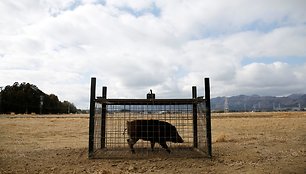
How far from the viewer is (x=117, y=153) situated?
35.2 ft

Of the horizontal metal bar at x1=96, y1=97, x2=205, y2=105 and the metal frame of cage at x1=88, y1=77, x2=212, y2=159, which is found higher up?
the horizontal metal bar at x1=96, y1=97, x2=205, y2=105

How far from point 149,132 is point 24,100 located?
6606 centimetres

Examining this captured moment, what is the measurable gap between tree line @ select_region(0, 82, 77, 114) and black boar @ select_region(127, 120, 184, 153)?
2372 inches

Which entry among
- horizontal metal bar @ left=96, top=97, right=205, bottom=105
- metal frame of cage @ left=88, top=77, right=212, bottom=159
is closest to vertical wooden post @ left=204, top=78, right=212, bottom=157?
metal frame of cage @ left=88, top=77, right=212, bottom=159

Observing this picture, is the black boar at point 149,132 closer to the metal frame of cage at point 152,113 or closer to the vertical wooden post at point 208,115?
the metal frame of cage at point 152,113

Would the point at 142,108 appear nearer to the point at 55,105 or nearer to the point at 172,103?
the point at 172,103

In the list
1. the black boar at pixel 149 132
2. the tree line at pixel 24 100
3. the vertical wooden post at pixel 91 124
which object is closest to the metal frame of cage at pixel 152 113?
the vertical wooden post at pixel 91 124

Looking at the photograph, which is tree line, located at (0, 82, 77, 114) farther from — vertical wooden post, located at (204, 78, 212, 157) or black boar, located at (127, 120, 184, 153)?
vertical wooden post, located at (204, 78, 212, 157)

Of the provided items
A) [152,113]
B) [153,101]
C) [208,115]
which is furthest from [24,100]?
[208,115]

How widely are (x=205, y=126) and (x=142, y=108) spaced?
224 cm

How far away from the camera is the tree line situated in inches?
2648

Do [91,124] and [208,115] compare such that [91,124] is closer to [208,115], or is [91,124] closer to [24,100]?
[208,115]

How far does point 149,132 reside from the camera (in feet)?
35.0

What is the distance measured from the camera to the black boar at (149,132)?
10.6 metres
